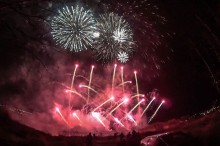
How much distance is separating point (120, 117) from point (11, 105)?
10978 mm

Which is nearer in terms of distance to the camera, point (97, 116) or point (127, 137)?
point (127, 137)

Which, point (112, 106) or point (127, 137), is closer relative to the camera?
point (127, 137)

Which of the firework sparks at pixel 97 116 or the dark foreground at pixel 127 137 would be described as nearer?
the dark foreground at pixel 127 137

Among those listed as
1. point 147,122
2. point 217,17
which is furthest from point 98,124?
point 217,17

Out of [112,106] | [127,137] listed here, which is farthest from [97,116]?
[127,137]

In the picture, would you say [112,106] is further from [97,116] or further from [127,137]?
[127,137]

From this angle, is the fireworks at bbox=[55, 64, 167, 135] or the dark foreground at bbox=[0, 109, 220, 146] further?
the fireworks at bbox=[55, 64, 167, 135]

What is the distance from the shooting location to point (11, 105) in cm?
3638

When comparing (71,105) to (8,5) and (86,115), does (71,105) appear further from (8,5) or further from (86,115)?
(8,5)

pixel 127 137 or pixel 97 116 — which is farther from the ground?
pixel 127 137

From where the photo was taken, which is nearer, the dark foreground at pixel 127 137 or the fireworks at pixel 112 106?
the dark foreground at pixel 127 137

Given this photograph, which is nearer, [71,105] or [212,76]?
[212,76]

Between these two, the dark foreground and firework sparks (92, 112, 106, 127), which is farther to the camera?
firework sparks (92, 112, 106, 127)

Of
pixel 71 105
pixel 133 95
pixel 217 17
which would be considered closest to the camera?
pixel 217 17
